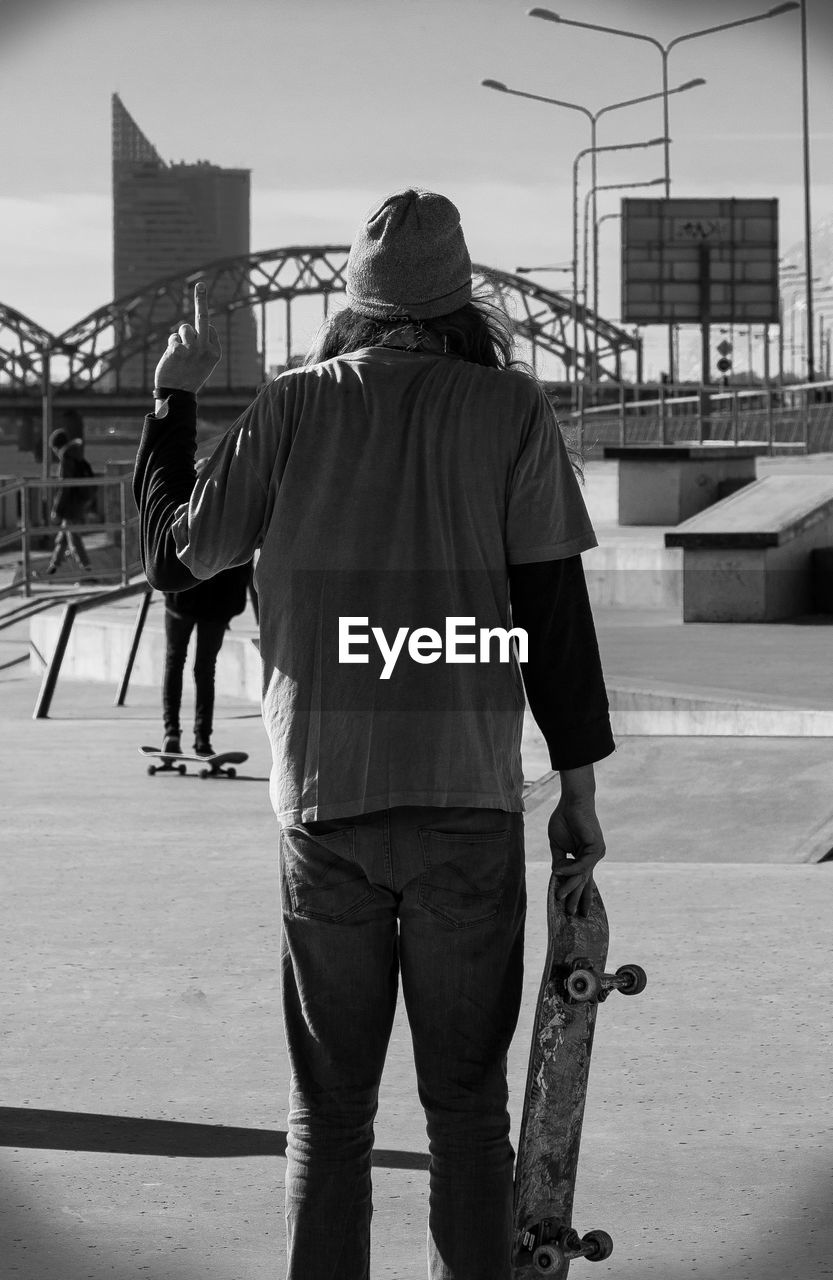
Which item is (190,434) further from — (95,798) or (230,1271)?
(95,798)

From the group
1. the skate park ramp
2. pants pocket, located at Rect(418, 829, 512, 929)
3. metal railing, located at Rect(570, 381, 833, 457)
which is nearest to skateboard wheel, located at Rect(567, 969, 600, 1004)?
pants pocket, located at Rect(418, 829, 512, 929)

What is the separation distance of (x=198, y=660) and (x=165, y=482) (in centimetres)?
606

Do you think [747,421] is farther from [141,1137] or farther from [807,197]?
[141,1137]

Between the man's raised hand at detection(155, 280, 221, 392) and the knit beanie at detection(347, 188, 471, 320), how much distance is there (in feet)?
0.82

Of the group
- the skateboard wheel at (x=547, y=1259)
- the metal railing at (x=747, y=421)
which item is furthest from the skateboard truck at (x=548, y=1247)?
the metal railing at (x=747, y=421)

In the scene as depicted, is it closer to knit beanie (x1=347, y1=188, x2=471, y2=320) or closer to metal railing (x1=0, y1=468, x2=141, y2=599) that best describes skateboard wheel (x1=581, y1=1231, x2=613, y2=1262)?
knit beanie (x1=347, y1=188, x2=471, y2=320)

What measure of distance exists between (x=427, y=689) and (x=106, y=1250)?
1.19m

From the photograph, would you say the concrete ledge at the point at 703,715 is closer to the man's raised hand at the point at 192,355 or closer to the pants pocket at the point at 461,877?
the man's raised hand at the point at 192,355

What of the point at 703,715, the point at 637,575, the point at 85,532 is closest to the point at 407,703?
the point at 703,715

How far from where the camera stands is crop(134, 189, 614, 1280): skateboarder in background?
2340 mm

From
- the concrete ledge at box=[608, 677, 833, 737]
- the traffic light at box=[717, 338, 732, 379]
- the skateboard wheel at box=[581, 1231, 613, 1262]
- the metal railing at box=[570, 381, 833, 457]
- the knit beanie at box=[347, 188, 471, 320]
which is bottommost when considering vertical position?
the skateboard wheel at box=[581, 1231, 613, 1262]

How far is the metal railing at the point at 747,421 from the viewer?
92.4 ft

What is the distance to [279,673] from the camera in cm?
243

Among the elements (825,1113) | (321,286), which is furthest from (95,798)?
(321,286)
